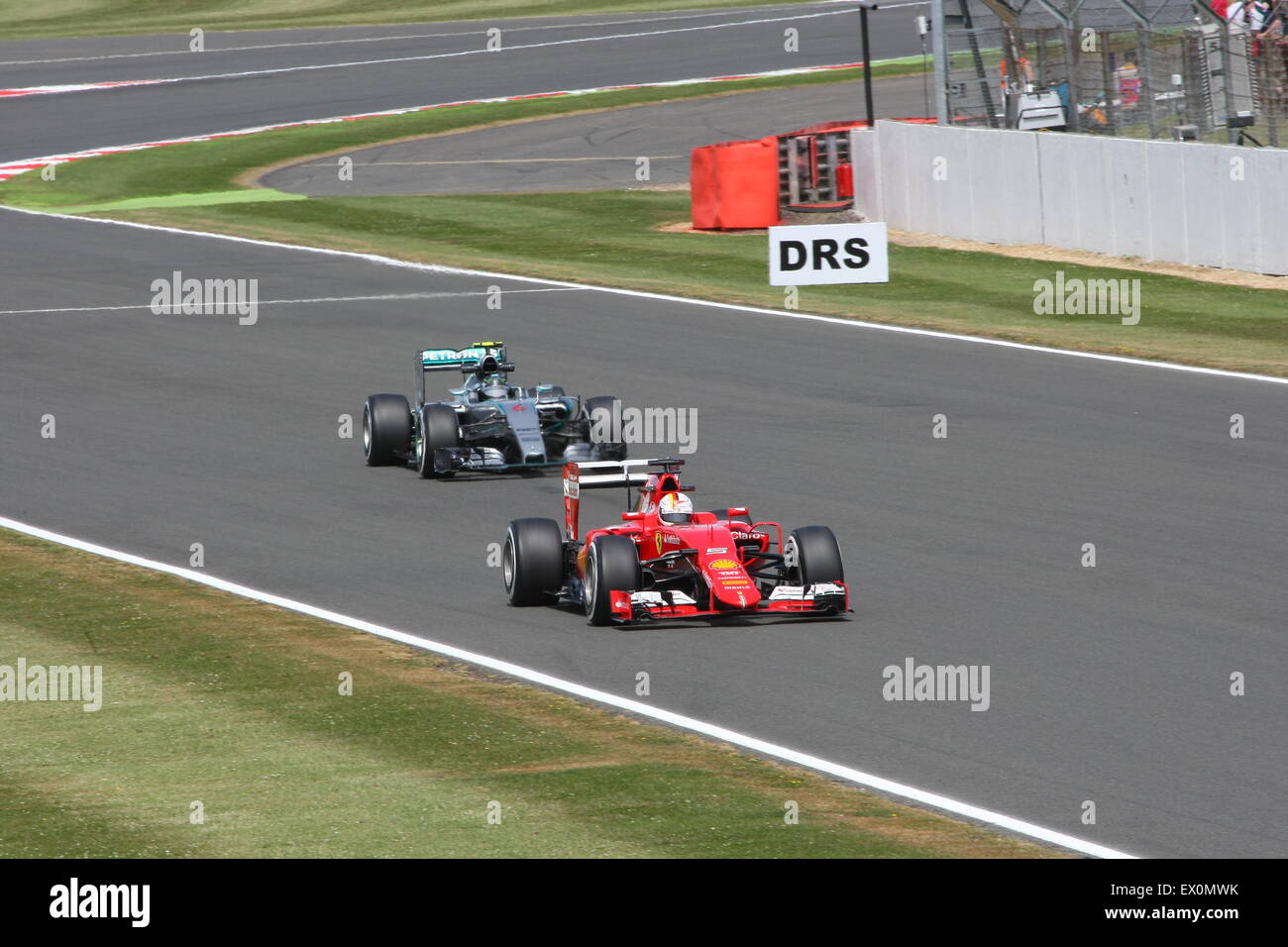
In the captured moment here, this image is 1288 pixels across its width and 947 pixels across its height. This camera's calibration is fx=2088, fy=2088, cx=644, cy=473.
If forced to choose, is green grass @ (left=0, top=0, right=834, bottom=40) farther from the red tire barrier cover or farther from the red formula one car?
the red formula one car

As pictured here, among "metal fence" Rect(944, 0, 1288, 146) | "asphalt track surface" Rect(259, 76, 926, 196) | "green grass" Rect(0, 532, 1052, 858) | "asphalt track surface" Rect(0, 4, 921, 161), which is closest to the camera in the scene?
"green grass" Rect(0, 532, 1052, 858)

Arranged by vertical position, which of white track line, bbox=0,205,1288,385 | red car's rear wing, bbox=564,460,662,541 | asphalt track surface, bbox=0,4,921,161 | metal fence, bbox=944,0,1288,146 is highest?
asphalt track surface, bbox=0,4,921,161

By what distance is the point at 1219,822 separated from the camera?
8.46 metres

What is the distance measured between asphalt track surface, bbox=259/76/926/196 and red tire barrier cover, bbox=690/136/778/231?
5.59m

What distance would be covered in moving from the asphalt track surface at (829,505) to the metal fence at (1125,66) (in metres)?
6.39

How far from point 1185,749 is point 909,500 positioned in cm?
607

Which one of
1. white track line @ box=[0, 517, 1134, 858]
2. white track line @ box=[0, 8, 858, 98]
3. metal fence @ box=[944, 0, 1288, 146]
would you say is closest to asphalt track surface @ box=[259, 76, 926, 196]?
metal fence @ box=[944, 0, 1288, 146]

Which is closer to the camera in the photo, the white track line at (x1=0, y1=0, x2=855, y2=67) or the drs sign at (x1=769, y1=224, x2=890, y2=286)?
the drs sign at (x1=769, y1=224, x2=890, y2=286)

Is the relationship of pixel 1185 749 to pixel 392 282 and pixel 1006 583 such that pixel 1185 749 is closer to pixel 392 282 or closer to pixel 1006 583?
pixel 1006 583

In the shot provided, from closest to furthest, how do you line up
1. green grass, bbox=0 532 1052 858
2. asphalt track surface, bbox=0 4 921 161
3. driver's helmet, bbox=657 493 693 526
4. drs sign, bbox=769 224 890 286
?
1. green grass, bbox=0 532 1052 858
2. driver's helmet, bbox=657 493 693 526
3. drs sign, bbox=769 224 890 286
4. asphalt track surface, bbox=0 4 921 161

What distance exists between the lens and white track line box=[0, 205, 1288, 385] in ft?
68.2

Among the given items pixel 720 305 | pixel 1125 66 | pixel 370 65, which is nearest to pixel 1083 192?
pixel 1125 66

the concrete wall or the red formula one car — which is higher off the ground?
the concrete wall
